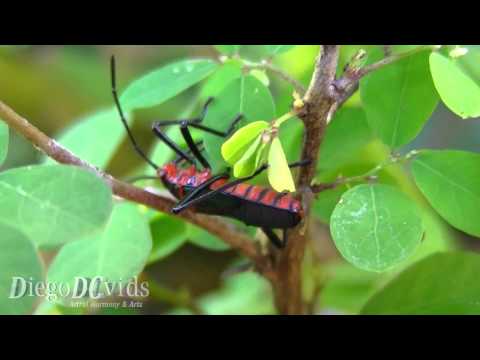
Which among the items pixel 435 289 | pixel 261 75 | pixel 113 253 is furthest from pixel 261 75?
pixel 435 289

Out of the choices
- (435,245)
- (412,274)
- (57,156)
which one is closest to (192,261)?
(435,245)

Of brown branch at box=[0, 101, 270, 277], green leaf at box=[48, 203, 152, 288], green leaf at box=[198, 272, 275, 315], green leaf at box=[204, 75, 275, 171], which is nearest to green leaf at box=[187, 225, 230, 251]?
brown branch at box=[0, 101, 270, 277]

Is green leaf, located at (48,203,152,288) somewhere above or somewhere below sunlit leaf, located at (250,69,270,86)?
below

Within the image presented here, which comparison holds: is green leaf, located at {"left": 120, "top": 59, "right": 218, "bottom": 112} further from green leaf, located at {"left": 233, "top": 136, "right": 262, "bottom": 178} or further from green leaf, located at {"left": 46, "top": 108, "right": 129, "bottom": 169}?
green leaf, located at {"left": 46, "top": 108, "right": 129, "bottom": 169}

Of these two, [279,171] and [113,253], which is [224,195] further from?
[279,171]

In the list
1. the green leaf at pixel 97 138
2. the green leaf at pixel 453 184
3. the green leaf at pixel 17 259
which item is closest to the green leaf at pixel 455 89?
the green leaf at pixel 453 184

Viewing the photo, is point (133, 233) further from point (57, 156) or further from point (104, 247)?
point (57, 156)
